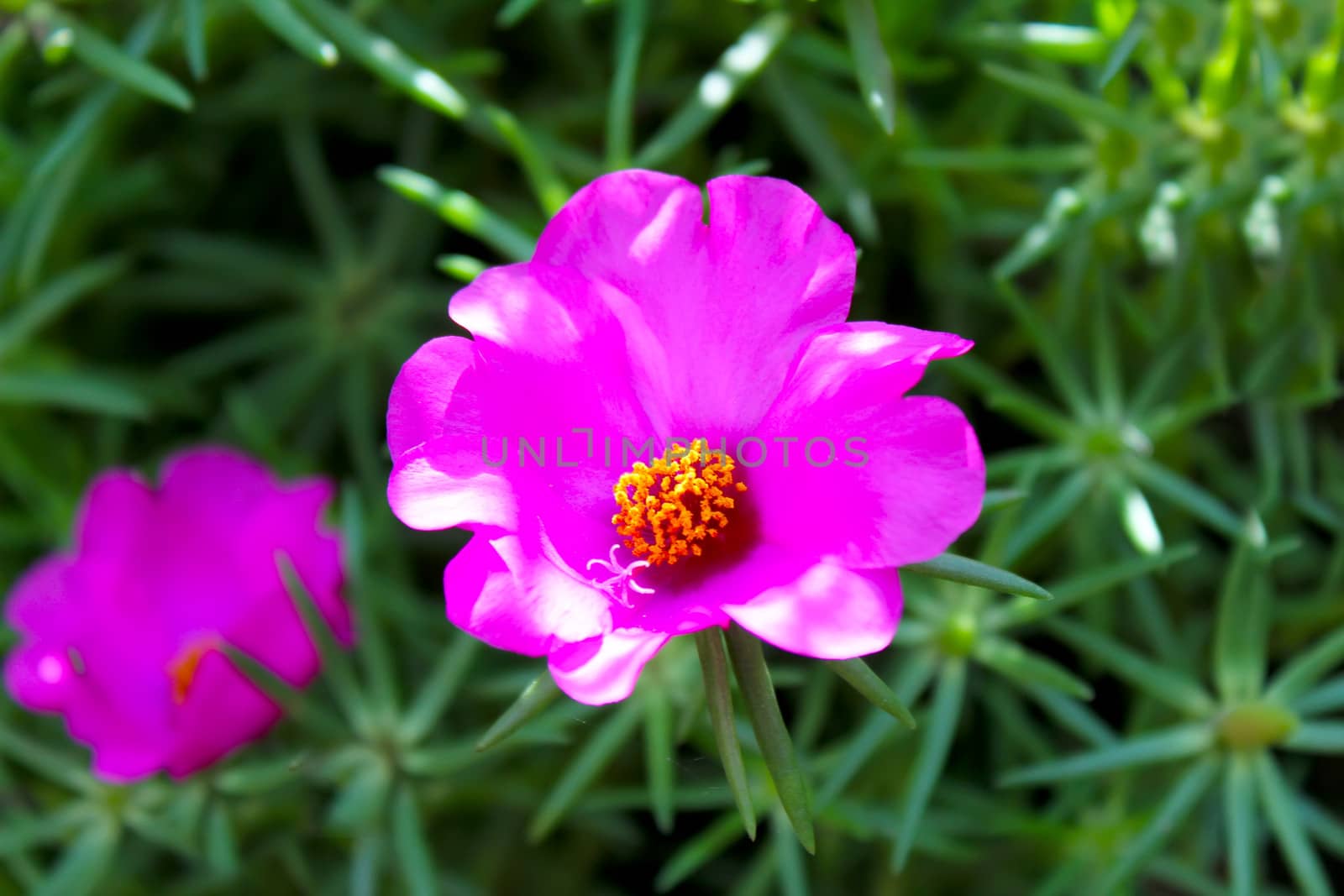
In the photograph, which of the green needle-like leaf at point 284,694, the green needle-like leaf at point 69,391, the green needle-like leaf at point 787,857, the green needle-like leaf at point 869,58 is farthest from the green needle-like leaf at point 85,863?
the green needle-like leaf at point 869,58

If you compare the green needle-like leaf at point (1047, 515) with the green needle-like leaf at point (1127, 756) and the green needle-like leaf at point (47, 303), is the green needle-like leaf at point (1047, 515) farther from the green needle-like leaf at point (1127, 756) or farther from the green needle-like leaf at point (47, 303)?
the green needle-like leaf at point (47, 303)

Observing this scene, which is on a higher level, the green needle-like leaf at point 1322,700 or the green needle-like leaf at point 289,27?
Result: the green needle-like leaf at point 289,27

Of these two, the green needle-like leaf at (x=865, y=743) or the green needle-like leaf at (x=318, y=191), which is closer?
the green needle-like leaf at (x=865, y=743)

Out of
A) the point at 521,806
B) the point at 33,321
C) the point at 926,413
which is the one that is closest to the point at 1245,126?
the point at 926,413

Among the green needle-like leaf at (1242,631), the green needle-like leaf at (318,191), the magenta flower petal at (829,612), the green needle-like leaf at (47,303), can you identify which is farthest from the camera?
the green needle-like leaf at (318,191)

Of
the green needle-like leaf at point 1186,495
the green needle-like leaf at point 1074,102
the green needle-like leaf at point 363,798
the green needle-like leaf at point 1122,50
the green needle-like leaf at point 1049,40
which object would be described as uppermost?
the green needle-like leaf at point 1122,50

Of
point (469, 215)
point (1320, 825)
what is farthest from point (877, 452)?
point (1320, 825)

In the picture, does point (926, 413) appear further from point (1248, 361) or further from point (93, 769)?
point (93, 769)

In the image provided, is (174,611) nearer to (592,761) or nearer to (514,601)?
(592,761)
